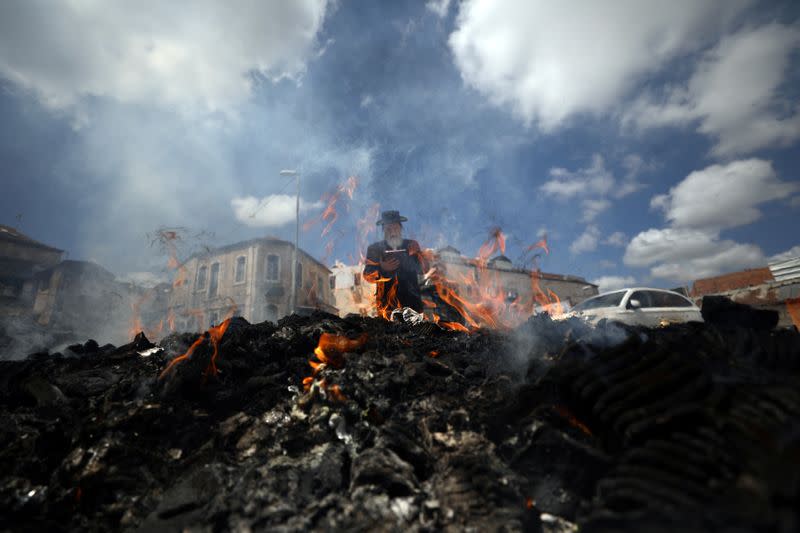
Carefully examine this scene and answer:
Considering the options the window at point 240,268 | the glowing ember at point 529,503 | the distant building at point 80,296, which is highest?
the window at point 240,268

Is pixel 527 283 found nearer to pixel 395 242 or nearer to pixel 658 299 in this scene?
pixel 658 299

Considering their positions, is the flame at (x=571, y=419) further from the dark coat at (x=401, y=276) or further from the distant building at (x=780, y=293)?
the distant building at (x=780, y=293)

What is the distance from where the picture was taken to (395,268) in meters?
9.78

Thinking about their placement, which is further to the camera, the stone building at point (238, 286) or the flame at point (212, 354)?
the stone building at point (238, 286)

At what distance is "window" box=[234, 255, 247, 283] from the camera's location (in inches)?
1283

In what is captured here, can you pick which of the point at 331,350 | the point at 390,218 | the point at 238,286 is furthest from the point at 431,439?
the point at 238,286

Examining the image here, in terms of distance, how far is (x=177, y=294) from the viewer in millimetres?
33312

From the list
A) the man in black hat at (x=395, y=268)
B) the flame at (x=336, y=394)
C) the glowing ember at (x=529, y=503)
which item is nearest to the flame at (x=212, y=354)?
the flame at (x=336, y=394)

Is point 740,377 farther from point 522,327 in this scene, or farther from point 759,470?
point 522,327

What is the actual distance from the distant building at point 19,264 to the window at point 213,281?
13623 millimetres

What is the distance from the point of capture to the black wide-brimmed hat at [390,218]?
33.4ft

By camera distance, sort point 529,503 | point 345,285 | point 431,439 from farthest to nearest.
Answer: point 345,285 → point 431,439 → point 529,503

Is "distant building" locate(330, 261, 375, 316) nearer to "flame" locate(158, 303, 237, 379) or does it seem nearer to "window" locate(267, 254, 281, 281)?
"window" locate(267, 254, 281, 281)

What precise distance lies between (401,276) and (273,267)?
26.2 meters
